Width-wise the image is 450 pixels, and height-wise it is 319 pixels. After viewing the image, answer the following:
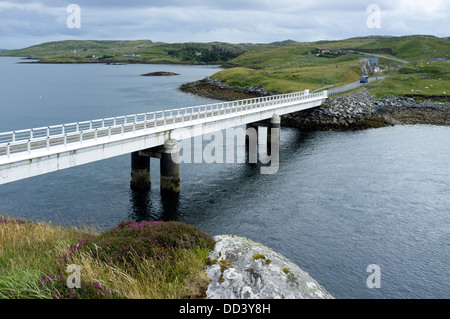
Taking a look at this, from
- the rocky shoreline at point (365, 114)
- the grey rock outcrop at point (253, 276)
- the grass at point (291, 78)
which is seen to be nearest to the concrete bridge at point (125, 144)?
the grey rock outcrop at point (253, 276)

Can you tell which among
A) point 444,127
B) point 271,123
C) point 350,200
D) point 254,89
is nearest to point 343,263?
point 350,200

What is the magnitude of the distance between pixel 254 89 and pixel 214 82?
26.3 metres

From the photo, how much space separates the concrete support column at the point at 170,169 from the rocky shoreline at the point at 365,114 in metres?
49.9

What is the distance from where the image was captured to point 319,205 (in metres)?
40.5

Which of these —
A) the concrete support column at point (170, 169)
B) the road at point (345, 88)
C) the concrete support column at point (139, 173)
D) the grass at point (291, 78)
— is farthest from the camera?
the grass at point (291, 78)

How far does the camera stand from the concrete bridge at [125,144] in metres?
29.1

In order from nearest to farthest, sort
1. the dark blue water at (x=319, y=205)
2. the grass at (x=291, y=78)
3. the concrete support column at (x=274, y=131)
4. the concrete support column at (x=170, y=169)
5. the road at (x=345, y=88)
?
the dark blue water at (x=319, y=205)
the concrete support column at (x=170, y=169)
the concrete support column at (x=274, y=131)
the road at (x=345, y=88)
the grass at (x=291, y=78)

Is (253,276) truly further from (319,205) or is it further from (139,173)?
(139,173)

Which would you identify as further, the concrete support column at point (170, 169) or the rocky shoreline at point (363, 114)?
the rocky shoreline at point (363, 114)

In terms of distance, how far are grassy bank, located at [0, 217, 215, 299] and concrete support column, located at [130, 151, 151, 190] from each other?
25.4 meters

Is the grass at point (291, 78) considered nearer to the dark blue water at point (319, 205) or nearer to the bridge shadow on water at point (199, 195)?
the dark blue water at point (319, 205)

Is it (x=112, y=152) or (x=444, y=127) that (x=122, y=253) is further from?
(x=444, y=127)

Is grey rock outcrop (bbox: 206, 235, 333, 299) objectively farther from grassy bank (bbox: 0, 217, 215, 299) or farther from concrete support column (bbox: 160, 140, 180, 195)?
concrete support column (bbox: 160, 140, 180, 195)

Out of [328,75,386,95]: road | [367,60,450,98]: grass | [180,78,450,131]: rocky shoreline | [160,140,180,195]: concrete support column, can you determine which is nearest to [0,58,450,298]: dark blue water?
[160,140,180,195]: concrete support column
